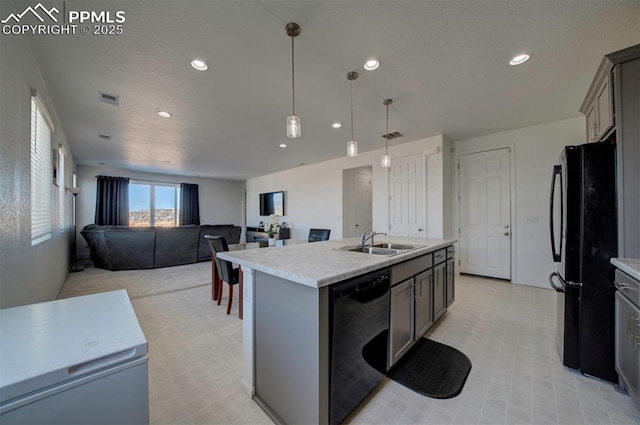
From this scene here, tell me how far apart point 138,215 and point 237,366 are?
7.73 metres

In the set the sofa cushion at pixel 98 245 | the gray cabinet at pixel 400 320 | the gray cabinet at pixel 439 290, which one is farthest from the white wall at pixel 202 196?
the gray cabinet at pixel 400 320

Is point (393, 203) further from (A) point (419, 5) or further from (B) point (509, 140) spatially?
(A) point (419, 5)

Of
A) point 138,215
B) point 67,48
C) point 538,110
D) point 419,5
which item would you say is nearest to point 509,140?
point 538,110

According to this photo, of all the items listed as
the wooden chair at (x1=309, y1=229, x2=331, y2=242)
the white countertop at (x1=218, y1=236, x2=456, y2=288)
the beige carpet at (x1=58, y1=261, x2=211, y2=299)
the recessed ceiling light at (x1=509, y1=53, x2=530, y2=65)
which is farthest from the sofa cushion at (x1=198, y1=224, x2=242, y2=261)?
the recessed ceiling light at (x1=509, y1=53, x2=530, y2=65)

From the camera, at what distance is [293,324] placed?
4.42 ft

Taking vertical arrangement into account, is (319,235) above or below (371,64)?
below

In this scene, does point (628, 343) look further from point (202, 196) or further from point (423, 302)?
point (202, 196)

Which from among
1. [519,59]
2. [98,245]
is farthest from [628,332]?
[98,245]

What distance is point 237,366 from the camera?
78.0 inches

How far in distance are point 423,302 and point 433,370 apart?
52 cm

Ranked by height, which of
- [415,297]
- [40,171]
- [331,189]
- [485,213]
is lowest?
[415,297]

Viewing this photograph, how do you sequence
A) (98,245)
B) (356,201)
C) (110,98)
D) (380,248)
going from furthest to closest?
(356,201) → (98,245) → (110,98) → (380,248)

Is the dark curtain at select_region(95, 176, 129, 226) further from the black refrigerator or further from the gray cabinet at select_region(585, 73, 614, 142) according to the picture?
the gray cabinet at select_region(585, 73, 614, 142)

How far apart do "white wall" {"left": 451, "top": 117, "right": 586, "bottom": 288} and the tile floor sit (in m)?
1.16
